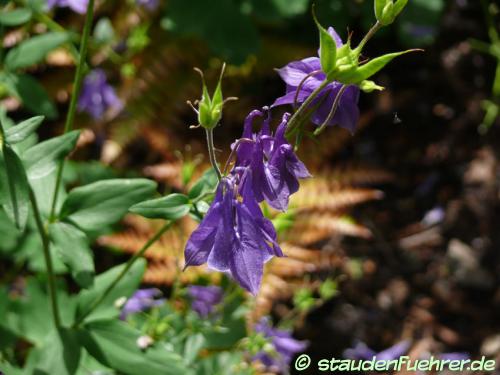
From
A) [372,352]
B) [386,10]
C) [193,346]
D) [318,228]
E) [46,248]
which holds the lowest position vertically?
[372,352]

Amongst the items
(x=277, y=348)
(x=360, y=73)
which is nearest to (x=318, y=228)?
(x=277, y=348)

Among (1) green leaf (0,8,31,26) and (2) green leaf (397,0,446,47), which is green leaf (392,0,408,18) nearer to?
(1) green leaf (0,8,31,26)

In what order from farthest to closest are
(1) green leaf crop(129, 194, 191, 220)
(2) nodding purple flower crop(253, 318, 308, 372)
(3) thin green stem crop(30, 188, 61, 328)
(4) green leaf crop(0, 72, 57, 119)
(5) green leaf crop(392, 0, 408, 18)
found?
(2) nodding purple flower crop(253, 318, 308, 372) → (4) green leaf crop(0, 72, 57, 119) → (3) thin green stem crop(30, 188, 61, 328) → (1) green leaf crop(129, 194, 191, 220) → (5) green leaf crop(392, 0, 408, 18)

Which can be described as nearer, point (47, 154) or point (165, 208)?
point (165, 208)

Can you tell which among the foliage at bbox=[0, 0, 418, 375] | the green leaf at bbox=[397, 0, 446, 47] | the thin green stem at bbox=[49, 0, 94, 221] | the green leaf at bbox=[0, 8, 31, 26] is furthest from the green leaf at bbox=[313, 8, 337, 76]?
Answer: the green leaf at bbox=[397, 0, 446, 47]

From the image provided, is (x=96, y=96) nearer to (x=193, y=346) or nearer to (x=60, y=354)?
(x=193, y=346)

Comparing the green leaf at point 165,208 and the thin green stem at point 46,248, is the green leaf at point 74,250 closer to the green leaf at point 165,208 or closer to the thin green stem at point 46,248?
the thin green stem at point 46,248

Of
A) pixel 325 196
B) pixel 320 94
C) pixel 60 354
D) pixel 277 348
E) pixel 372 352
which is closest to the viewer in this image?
pixel 320 94
